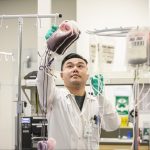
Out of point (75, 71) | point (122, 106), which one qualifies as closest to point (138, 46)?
point (75, 71)

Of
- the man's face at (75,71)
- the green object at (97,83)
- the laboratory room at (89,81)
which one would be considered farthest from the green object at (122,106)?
the green object at (97,83)

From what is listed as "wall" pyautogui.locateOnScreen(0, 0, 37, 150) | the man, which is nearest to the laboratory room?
the man

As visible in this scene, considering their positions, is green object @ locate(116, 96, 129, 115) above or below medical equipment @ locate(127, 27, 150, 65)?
below

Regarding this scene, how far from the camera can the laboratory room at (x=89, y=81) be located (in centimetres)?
142

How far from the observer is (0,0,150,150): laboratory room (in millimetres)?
1417

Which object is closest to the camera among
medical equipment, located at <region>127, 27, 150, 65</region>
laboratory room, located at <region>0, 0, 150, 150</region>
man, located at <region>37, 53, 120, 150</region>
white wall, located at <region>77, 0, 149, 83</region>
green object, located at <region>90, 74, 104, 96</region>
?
medical equipment, located at <region>127, 27, 150, 65</region>

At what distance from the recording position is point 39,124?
2.72m

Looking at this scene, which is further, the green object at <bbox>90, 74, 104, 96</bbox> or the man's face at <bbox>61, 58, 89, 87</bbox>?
the man's face at <bbox>61, 58, 89, 87</bbox>

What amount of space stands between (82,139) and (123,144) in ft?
2.81

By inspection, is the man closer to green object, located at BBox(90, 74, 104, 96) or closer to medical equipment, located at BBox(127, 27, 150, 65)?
green object, located at BBox(90, 74, 104, 96)

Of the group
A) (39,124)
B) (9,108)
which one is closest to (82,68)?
(39,124)

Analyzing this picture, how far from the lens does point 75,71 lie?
6.83 feet

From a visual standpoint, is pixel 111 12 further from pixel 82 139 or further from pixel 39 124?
pixel 82 139

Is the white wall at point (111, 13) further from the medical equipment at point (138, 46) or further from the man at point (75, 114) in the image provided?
the medical equipment at point (138, 46)
